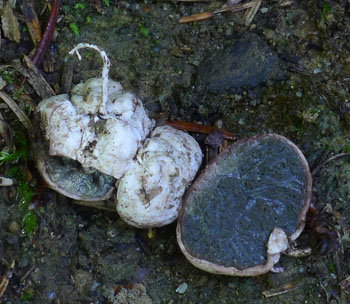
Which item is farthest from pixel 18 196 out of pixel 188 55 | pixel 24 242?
pixel 188 55

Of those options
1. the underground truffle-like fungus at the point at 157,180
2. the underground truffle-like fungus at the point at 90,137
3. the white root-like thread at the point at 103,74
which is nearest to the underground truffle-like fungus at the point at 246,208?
the underground truffle-like fungus at the point at 157,180

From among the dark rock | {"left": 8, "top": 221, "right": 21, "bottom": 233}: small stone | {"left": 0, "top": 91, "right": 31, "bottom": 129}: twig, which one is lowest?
{"left": 8, "top": 221, "right": 21, "bottom": 233}: small stone

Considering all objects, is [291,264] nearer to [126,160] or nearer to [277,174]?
[277,174]

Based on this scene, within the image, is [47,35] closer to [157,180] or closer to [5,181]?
[5,181]

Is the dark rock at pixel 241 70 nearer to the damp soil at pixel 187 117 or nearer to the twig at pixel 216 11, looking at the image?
the damp soil at pixel 187 117

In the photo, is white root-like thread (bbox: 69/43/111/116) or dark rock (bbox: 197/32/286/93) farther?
dark rock (bbox: 197/32/286/93)

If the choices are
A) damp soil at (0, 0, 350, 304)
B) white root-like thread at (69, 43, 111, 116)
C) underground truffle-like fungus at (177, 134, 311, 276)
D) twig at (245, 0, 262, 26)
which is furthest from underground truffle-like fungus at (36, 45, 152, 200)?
twig at (245, 0, 262, 26)

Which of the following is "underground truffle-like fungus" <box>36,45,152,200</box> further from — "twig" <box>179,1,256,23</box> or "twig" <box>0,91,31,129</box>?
"twig" <box>179,1,256,23</box>
